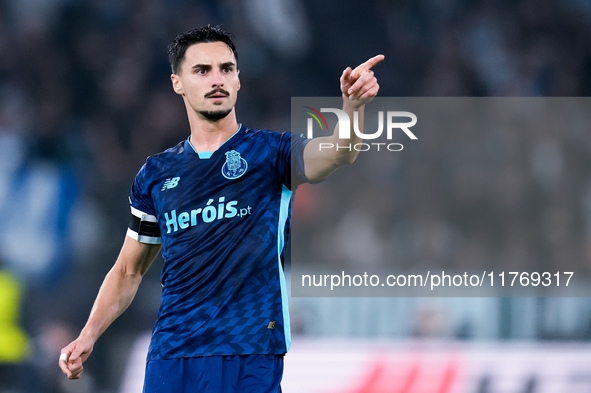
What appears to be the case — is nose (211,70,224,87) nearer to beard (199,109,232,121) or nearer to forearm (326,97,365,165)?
beard (199,109,232,121)

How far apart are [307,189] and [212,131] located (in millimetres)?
3726

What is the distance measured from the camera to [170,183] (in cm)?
334

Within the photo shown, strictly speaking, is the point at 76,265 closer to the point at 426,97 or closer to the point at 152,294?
the point at 152,294

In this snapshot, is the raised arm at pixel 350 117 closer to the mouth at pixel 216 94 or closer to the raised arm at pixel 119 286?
the mouth at pixel 216 94

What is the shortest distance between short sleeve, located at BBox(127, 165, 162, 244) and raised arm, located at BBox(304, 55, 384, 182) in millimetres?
779

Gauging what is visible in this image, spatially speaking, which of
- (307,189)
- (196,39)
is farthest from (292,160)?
(307,189)

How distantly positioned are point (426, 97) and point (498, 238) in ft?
4.87

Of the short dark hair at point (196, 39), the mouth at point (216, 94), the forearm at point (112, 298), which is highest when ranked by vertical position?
the short dark hair at point (196, 39)

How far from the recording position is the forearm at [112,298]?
3408mm

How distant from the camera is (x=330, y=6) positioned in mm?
7746

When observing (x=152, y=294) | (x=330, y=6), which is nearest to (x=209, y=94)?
(x=152, y=294)

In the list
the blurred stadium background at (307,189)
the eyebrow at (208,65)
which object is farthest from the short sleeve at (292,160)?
the blurred stadium background at (307,189)

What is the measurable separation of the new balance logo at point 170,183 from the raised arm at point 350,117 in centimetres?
58

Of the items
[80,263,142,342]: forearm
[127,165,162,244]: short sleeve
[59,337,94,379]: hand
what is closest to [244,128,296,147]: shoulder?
[127,165,162,244]: short sleeve
